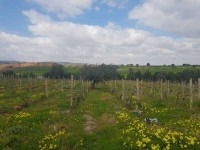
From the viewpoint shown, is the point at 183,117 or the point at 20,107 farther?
the point at 20,107

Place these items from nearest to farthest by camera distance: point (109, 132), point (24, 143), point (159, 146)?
point (159, 146) → point (24, 143) → point (109, 132)

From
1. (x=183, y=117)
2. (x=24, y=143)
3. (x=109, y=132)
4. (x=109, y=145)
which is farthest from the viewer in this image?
(x=183, y=117)

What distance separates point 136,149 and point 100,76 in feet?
236

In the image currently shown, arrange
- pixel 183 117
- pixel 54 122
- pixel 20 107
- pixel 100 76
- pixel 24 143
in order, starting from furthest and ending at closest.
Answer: pixel 100 76, pixel 20 107, pixel 183 117, pixel 54 122, pixel 24 143

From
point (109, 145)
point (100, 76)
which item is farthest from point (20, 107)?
point (100, 76)

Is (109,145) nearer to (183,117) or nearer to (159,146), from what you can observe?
(159,146)

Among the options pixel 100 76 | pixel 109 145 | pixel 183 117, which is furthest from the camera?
pixel 100 76

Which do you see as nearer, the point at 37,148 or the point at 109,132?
the point at 37,148

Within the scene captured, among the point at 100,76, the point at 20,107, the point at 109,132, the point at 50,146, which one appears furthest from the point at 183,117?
the point at 100,76

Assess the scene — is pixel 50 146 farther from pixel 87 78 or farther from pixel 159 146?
pixel 87 78

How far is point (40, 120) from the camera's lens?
24.7m

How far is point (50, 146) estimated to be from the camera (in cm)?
1691

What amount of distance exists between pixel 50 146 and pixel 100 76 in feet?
232

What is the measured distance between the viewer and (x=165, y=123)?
2430 cm
